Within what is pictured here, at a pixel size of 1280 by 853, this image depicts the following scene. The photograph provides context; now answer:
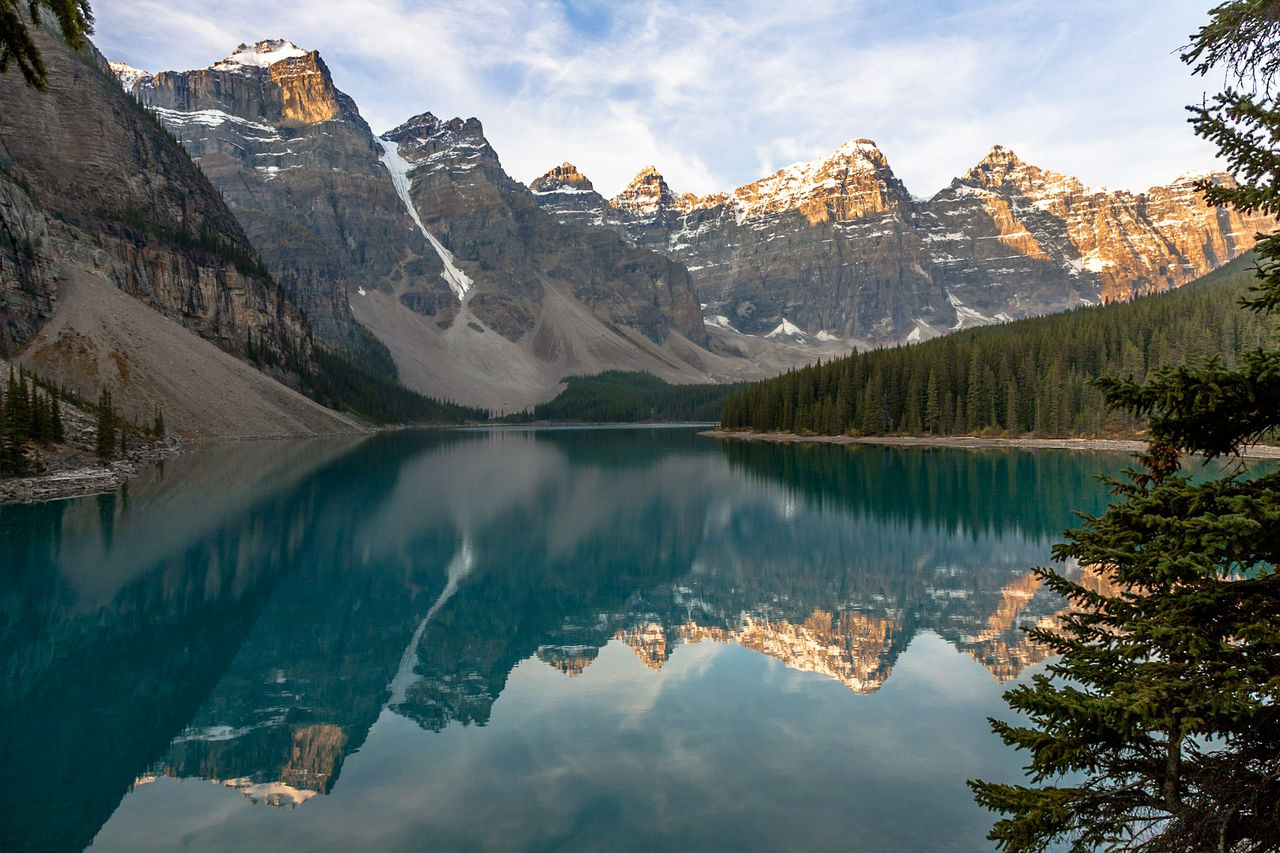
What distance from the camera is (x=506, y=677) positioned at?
1798cm

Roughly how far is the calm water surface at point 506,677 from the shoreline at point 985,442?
4845 centimetres

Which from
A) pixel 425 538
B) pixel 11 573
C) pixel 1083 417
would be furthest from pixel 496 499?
pixel 1083 417

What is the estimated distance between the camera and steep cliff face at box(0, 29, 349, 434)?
95625 millimetres

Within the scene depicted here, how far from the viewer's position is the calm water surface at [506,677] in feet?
36.4

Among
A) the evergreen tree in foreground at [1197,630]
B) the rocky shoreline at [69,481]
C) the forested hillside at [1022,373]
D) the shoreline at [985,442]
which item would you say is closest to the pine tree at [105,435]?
the rocky shoreline at [69,481]

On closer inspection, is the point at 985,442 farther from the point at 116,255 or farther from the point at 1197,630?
the point at 116,255

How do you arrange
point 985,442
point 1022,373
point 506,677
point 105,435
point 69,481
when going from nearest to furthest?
1. point 506,677
2. point 69,481
3. point 105,435
4. point 985,442
5. point 1022,373

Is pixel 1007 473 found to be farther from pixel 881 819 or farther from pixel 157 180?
pixel 157 180

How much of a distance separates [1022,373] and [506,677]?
9963cm

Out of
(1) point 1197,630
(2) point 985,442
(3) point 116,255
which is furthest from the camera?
(3) point 116,255

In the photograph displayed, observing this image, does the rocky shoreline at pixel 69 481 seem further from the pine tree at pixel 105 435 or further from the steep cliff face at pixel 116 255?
the steep cliff face at pixel 116 255

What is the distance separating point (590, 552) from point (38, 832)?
973 inches

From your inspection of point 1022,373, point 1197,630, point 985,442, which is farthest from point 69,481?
point 1022,373

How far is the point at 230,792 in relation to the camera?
12.1 meters
